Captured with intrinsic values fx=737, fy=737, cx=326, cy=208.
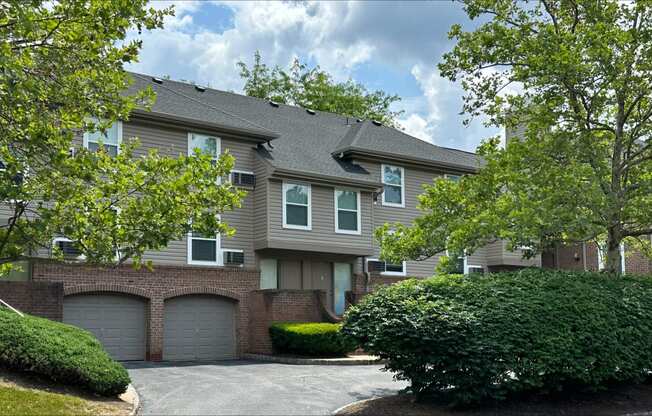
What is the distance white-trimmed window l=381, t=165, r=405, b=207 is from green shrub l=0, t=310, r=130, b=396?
56.8 ft

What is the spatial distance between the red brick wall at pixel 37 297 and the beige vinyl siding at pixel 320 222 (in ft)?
24.6

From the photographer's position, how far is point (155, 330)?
72.9ft

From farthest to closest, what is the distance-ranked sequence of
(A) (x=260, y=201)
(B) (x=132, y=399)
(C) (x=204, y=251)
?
(A) (x=260, y=201), (C) (x=204, y=251), (B) (x=132, y=399)

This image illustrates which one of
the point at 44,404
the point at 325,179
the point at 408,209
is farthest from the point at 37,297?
the point at 408,209

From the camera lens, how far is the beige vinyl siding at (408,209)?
94.5ft

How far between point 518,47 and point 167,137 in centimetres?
1288

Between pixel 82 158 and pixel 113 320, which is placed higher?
pixel 82 158

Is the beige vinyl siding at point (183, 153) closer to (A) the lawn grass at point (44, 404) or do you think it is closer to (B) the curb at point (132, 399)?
(B) the curb at point (132, 399)

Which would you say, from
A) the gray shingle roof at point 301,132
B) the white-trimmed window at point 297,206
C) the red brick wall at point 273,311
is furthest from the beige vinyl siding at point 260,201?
the red brick wall at point 273,311

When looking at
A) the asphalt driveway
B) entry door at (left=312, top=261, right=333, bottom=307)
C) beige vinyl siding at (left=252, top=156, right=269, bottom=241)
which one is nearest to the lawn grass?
the asphalt driveway

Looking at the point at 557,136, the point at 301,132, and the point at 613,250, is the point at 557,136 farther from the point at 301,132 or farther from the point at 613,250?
the point at 301,132

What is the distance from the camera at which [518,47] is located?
15547 millimetres

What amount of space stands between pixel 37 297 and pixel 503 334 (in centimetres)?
1315

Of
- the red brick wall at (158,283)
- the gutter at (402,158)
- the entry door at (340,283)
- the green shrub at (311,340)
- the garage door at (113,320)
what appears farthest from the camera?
the gutter at (402,158)
